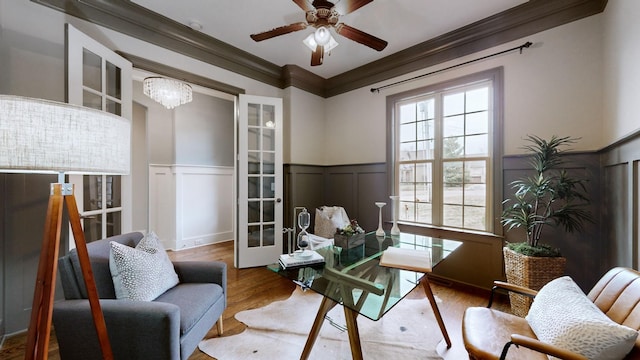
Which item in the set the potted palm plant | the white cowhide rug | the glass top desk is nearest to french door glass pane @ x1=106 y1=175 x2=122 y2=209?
the white cowhide rug

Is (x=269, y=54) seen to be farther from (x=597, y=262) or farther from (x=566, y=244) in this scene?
(x=597, y=262)

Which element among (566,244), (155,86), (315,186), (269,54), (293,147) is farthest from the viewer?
(315,186)

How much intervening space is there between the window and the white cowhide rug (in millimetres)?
1213

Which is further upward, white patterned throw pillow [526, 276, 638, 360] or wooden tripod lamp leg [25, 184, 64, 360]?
wooden tripod lamp leg [25, 184, 64, 360]

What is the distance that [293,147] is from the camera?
362cm

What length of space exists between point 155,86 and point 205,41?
800mm

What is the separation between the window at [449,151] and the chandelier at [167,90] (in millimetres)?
2683

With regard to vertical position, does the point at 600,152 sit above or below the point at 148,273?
above

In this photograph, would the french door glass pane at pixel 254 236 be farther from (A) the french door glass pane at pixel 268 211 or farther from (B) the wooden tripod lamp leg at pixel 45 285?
(B) the wooden tripod lamp leg at pixel 45 285

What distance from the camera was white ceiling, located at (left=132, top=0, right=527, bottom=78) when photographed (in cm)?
226

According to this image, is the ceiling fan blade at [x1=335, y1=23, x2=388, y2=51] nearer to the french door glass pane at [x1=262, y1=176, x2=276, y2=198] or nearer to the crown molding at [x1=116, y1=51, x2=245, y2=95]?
the crown molding at [x1=116, y1=51, x2=245, y2=95]

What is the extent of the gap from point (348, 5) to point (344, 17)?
0.81 metres

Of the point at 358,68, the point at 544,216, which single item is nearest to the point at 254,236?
the point at 358,68

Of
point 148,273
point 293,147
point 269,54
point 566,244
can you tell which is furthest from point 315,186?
point 566,244
